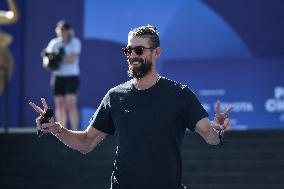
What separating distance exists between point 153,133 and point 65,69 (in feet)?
20.8

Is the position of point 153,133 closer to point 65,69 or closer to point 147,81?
point 147,81

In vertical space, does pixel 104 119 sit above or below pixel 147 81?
below

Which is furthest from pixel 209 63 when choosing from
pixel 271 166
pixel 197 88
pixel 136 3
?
pixel 271 166

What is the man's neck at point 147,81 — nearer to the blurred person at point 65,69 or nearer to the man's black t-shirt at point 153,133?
the man's black t-shirt at point 153,133

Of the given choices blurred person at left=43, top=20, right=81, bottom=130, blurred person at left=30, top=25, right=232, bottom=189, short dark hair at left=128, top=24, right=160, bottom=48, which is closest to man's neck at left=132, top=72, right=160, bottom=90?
blurred person at left=30, top=25, right=232, bottom=189

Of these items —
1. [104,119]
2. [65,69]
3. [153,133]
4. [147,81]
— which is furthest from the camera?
[65,69]

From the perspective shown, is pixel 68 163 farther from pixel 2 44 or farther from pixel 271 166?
pixel 2 44

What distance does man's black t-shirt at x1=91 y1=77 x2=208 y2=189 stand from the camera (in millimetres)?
4027

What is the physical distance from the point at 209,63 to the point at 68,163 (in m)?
4.09

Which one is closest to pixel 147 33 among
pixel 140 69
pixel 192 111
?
pixel 140 69

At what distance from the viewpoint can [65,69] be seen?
10.2m

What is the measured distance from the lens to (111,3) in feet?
38.8

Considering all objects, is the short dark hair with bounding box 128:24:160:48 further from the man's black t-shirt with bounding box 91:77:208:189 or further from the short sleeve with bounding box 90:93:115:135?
the short sleeve with bounding box 90:93:115:135

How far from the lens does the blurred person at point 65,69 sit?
10.1 meters
